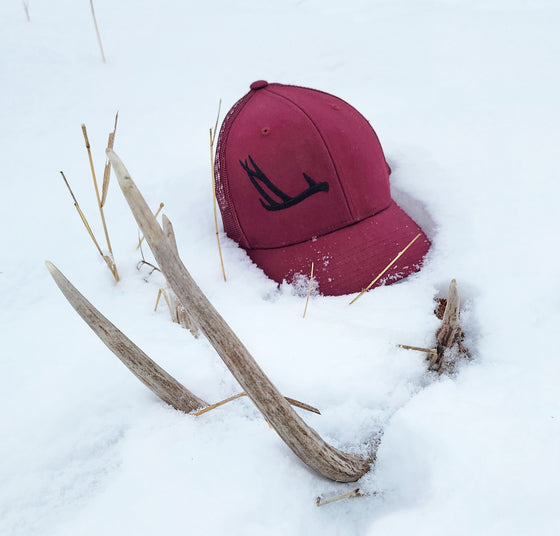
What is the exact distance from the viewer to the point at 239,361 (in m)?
0.53

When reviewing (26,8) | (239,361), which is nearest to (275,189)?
(239,361)

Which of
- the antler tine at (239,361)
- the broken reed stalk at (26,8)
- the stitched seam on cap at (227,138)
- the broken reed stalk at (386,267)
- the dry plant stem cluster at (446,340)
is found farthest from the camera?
the broken reed stalk at (26,8)

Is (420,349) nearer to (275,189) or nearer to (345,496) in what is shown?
(345,496)

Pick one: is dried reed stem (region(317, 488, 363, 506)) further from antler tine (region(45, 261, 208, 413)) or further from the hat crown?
the hat crown

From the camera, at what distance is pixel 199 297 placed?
1.65ft

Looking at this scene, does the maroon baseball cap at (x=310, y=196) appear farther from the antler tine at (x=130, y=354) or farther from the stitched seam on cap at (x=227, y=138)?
the antler tine at (x=130, y=354)

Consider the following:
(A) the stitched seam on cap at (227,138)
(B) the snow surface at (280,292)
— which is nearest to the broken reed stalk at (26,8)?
(B) the snow surface at (280,292)

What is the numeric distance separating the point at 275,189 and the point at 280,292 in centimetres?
22

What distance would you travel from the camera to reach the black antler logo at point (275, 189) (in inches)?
40.4

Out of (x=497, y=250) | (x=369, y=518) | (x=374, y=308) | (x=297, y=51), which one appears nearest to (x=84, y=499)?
(x=369, y=518)

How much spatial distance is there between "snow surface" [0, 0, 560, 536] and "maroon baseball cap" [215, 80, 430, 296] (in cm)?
6

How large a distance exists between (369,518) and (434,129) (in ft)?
3.71

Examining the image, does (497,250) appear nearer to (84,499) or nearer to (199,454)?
(199,454)

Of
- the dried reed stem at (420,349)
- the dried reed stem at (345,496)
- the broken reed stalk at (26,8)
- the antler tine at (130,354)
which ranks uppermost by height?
the broken reed stalk at (26,8)
